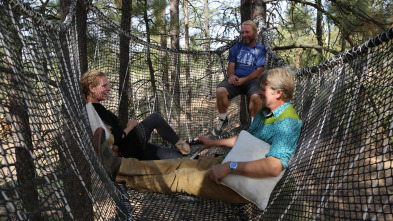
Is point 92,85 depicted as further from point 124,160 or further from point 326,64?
point 326,64

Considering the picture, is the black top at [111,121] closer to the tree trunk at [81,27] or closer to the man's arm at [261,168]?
the tree trunk at [81,27]

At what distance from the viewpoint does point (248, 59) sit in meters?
2.67

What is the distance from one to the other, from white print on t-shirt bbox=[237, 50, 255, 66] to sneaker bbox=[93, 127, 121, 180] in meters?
1.43

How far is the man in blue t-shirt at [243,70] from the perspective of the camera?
2.59m

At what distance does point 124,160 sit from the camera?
5.35 ft

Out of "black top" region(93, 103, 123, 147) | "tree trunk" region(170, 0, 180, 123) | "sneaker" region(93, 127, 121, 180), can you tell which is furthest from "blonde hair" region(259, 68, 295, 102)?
"tree trunk" region(170, 0, 180, 123)

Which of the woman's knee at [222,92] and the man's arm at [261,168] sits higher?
the woman's knee at [222,92]

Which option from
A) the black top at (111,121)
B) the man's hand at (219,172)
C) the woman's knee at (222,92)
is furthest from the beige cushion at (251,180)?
the woman's knee at (222,92)

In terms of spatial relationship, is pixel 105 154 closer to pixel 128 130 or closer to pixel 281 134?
pixel 128 130

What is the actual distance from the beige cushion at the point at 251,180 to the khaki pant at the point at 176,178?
10cm

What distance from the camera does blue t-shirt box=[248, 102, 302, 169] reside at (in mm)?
1317


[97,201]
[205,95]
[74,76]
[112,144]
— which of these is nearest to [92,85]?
[74,76]

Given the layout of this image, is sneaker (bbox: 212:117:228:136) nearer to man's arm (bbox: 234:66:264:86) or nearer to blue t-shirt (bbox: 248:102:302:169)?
man's arm (bbox: 234:66:264:86)

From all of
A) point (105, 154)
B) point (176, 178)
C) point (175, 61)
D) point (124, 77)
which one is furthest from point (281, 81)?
point (175, 61)
